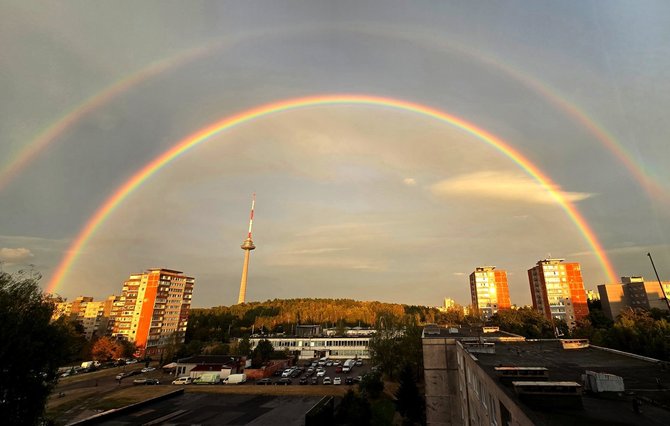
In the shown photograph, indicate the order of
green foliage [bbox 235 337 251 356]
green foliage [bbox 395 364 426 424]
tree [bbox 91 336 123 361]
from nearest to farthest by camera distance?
→ green foliage [bbox 395 364 426 424]
green foliage [bbox 235 337 251 356]
tree [bbox 91 336 123 361]

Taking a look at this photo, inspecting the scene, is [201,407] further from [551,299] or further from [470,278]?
[470,278]

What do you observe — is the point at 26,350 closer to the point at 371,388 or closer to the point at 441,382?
the point at 441,382

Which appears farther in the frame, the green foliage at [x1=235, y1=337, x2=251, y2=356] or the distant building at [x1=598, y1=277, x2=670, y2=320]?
the distant building at [x1=598, y1=277, x2=670, y2=320]

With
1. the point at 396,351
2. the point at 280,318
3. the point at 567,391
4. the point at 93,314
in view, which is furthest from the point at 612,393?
the point at 93,314

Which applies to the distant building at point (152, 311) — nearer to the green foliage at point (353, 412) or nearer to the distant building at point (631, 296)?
the green foliage at point (353, 412)

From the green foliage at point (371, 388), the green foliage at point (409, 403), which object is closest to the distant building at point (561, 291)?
the green foliage at point (371, 388)

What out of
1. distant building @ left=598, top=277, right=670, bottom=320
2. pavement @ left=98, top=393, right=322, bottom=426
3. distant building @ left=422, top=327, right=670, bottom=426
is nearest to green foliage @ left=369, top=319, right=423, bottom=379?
pavement @ left=98, top=393, right=322, bottom=426

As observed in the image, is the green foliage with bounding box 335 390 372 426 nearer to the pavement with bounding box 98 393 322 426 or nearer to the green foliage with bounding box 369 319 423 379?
the pavement with bounding box 98 393 322 426
